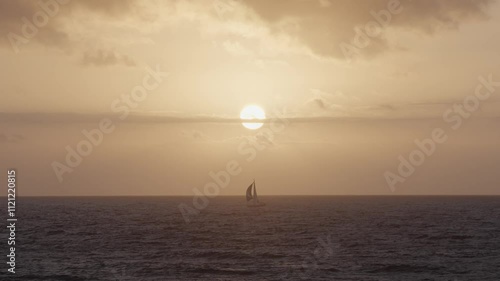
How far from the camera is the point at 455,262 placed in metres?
70.2

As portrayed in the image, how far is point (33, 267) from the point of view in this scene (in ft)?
213

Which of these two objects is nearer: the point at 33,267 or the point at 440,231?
the point at 33,267

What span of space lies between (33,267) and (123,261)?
10.6 meters

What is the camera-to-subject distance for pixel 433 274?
61.9 m

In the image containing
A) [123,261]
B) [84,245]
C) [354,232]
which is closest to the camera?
[123,261]

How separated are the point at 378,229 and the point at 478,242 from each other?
27620 millimetres

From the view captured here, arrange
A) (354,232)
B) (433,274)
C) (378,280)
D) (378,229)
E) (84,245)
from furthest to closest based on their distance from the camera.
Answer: (378,229)
(354,232)
(84,245)
(433,274)
(378,280)

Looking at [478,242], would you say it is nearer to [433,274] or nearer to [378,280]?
[433,274]

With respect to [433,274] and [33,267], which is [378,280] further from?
[33,267]

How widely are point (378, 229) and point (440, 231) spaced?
1228cm

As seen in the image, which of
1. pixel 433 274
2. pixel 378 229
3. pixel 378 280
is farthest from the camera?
pixel 378 229

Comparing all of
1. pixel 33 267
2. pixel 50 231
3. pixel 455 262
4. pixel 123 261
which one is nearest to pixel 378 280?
pixel 455 262

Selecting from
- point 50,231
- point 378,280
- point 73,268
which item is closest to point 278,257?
point 378,280

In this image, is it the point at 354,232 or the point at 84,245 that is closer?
the point at 84,245
